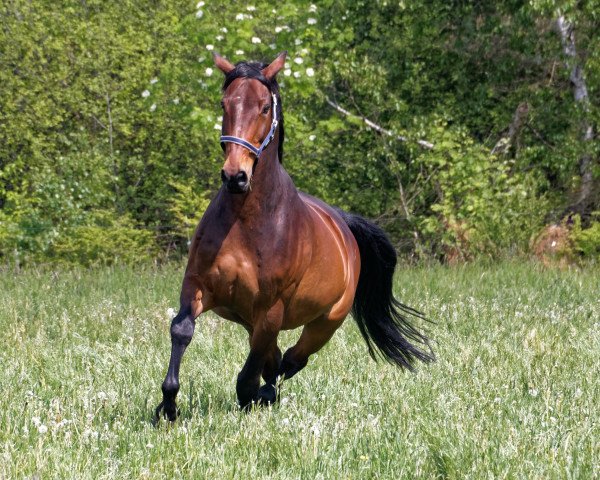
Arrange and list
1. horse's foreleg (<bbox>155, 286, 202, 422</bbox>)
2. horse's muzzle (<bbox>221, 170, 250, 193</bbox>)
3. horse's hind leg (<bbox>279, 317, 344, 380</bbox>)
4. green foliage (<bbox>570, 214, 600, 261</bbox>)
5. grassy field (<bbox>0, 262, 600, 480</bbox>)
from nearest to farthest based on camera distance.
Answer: grassy field (<bbox>0, 262, 600, 480</bbox>) < horse's muzzle (<bbox>221, 170, 250, 193</bbox>) < horse's foreleg (<bbox>155, 286, 202, 422</bbox>) < horse's hind leg (<bbox>279, 317, 344, 380</bbox>) < green foliage (<bbox>570, 214, 600, 261</bbox>)

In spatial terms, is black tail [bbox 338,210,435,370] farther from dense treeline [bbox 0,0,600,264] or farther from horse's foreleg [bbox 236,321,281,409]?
dense treeline [bbox 0,0,600,264]

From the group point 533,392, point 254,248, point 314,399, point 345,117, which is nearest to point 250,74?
point 254,248

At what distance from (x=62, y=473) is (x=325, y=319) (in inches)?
106

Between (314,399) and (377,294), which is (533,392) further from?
(377,294)

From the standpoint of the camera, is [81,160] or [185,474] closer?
[185,474]

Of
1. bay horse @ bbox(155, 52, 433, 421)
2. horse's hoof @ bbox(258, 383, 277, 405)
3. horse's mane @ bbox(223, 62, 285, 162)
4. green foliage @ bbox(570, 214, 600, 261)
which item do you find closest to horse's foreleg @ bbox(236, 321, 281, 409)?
bay horse @ bbox(155, 52, 433, 421)

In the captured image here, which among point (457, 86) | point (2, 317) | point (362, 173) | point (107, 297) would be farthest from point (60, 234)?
point (2, 317)

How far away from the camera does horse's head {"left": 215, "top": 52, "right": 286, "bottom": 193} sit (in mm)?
4742

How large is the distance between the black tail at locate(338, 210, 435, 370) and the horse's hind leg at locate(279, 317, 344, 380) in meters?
0.94

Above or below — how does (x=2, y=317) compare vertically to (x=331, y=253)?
below

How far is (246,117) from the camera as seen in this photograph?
4926 mm

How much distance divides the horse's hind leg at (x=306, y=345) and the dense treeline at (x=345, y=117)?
9.49 m

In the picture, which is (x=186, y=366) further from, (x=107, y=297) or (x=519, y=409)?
(x=107, y=297)

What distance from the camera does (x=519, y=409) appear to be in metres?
5.47
